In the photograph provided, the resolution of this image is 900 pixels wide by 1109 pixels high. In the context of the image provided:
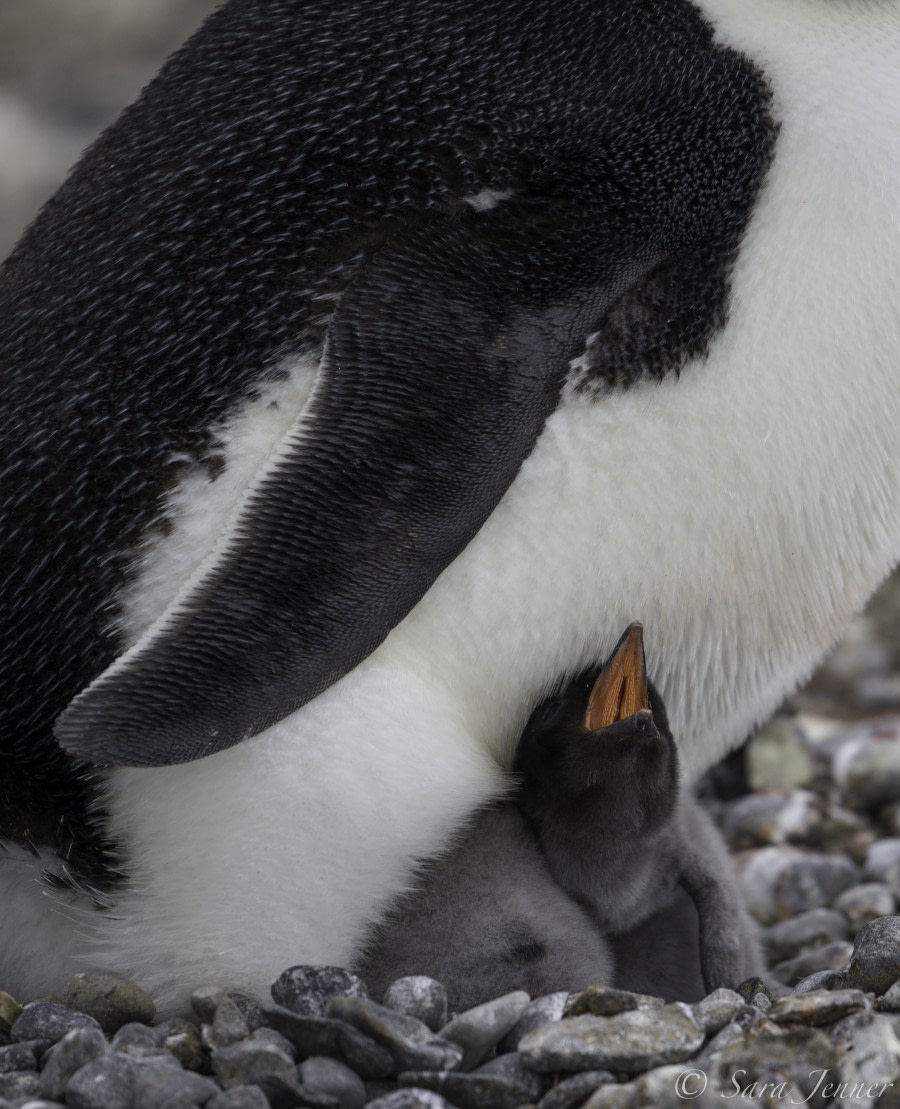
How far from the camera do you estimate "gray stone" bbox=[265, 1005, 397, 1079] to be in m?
1.17

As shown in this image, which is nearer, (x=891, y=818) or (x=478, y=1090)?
(x=478, y=1090)

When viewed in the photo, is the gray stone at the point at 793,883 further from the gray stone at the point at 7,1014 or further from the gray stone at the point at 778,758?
the gray stone at the point at 7,1014

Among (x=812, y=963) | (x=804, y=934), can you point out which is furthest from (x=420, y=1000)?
(x=804, y=934)

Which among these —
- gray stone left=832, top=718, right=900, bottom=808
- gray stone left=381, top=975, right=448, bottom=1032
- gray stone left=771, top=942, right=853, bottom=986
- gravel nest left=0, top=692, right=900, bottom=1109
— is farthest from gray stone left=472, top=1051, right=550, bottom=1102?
gray stone left=832, top=718, right=900, bottom=808

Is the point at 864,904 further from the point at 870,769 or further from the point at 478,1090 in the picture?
the point at 478,1090

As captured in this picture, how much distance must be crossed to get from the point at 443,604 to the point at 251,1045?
0.54 meters

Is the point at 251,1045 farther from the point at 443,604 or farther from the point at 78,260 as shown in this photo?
the point at 78,260

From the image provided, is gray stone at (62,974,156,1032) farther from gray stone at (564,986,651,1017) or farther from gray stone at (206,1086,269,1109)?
gray stone at (564,986,651,1017)

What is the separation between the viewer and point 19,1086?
119 cm

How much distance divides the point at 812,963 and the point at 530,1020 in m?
0.78

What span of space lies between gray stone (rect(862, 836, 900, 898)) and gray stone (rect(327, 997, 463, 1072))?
1.16 metres

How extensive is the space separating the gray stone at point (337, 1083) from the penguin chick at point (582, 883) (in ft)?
0.97

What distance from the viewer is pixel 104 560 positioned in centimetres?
151

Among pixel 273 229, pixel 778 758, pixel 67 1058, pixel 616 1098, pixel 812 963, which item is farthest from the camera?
pixel 778 758
